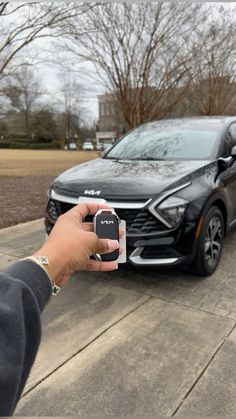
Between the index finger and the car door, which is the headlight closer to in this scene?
the car door

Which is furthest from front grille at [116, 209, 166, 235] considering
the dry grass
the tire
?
the dry grass

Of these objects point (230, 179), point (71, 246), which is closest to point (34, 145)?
point (230, 179)

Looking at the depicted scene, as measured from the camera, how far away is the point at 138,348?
2.49 meters

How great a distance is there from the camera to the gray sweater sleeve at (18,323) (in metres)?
0.81

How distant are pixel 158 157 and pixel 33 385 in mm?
2766

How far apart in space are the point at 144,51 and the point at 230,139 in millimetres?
6744

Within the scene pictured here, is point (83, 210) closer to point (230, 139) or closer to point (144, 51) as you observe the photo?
point (230, 139)

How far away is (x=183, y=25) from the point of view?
10227 mm

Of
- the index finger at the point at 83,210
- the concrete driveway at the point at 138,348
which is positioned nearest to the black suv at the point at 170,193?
the concrete driveway at the point at 138,348

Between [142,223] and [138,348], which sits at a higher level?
[142,223]

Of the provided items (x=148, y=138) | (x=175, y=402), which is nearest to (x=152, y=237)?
(x=175, y=402)

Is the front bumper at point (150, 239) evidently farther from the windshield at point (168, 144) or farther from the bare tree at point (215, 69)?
the bare tree at point (215, 69)

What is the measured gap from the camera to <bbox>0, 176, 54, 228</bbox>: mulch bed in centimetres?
604

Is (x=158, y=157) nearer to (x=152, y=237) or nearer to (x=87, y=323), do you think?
(x=152, y=237)
